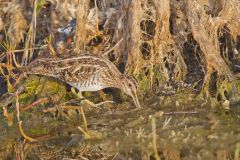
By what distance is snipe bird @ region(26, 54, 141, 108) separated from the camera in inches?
308

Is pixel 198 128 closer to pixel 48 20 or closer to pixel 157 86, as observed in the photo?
pixel 157 86

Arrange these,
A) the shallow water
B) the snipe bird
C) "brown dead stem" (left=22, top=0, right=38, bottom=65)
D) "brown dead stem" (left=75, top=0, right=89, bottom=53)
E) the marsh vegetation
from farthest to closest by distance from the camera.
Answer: "brown dead stem" (left=22, top=0, right=38, bottom=65) < "brown dead stem" (left=75, top=0, right=89, bottom=53) < the snipe bird < the marsh vegetation < the shallow water

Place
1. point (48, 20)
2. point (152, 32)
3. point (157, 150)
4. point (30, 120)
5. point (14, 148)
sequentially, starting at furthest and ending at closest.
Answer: point (48, 20), point (152, 32), point (30, 120), point (14, 148), point (157, 150)

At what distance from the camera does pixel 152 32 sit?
8297 millimetres

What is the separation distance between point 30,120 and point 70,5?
1.71m

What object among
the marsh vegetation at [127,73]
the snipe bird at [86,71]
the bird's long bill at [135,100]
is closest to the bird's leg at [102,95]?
the marsh vegetation at [127,73]

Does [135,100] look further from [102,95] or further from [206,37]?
[206,37]

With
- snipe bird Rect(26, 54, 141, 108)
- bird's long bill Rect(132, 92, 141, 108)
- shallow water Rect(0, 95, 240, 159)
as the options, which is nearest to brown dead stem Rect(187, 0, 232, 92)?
shallow water Rect(0, 95, 240, 159)

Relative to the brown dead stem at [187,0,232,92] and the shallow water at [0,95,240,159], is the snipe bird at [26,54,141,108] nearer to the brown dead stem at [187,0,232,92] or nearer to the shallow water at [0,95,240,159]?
the shallow water at [0,95,240,159]

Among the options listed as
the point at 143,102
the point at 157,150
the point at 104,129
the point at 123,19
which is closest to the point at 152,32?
the point at 123,19

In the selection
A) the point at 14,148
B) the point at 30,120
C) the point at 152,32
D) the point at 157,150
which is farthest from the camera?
the point at 152,32

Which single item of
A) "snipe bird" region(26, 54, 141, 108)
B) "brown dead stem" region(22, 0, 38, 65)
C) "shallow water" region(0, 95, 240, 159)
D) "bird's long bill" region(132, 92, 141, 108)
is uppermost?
"brown dead stem" region(22, 0, 38, 65)

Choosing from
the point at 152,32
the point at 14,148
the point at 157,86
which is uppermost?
the point at 152,32

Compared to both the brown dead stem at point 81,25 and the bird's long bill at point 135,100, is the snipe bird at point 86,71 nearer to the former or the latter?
the bird's long bill at point 135,100
